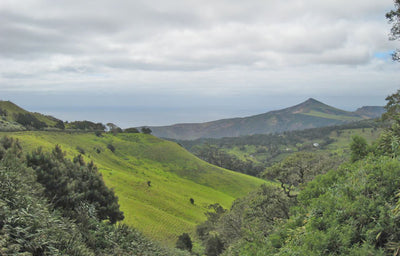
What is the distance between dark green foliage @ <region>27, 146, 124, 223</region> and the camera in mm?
17516

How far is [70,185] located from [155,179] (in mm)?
47516

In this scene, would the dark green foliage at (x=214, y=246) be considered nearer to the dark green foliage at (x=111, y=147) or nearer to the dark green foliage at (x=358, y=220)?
the dark green foliage at (x=358, y=220)

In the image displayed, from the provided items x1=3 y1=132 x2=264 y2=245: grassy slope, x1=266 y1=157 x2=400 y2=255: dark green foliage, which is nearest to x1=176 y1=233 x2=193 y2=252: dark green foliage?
x1=3 y1=132 x2=264 y2=245: grassy slope

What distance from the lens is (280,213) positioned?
917 inches

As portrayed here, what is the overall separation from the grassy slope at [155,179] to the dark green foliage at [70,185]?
12.8 m

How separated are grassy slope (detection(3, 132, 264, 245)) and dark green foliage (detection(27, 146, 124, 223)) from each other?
12798 millimetres

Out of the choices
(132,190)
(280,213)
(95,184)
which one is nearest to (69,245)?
(95,184)

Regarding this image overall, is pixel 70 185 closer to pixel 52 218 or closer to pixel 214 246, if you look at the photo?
pixel 52 218

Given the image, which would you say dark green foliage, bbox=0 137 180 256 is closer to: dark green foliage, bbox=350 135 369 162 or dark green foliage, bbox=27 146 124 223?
dark green foliage, bbox=27 146 124 223

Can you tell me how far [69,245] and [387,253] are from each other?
9.02 metres

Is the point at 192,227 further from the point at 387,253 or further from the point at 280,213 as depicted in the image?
the point at 387,253

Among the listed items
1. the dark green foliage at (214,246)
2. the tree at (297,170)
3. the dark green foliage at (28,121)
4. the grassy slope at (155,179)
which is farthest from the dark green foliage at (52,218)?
the dark green foliage at (28,121)

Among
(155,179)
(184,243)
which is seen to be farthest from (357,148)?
(155,179)

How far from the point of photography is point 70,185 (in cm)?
1850
